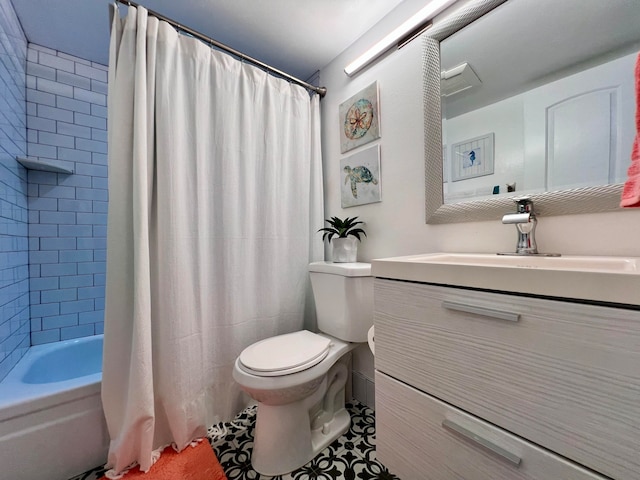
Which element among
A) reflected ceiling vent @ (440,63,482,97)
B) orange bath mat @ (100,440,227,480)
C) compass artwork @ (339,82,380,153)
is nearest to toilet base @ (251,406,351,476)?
orange bath mat @ (100,440,227,480)

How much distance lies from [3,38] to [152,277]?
139 cm

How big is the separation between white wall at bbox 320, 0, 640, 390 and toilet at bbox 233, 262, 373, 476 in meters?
0.28

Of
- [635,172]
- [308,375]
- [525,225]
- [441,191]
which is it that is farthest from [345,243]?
[635,172]

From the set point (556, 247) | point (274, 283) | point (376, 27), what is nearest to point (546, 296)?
point (556, 247)

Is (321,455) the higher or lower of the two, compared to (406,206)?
lower

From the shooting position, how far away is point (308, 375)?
1010mm

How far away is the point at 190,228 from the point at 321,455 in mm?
1194

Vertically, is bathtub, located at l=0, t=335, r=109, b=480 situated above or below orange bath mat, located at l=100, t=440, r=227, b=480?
above

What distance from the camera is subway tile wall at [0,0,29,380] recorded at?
3.98 feet

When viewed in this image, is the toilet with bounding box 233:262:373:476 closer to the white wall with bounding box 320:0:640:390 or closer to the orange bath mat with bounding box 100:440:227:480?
the orange bath mat with bounding box 100:440:227:480

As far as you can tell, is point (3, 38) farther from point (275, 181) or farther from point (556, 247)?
point (556, 247)

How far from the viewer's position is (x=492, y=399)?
0.57 meters

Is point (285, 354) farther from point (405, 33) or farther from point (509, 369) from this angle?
point (405, 33)

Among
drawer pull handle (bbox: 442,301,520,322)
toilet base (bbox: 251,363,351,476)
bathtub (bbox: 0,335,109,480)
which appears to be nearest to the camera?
drawer pull handle (bbox: 442,301,520,322)
